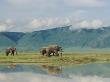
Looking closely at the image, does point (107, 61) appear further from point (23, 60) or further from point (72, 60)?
point (23, 60)

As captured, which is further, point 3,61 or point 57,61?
point 3,61

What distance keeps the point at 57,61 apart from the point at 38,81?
2993cm

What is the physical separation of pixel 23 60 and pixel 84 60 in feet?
39.2

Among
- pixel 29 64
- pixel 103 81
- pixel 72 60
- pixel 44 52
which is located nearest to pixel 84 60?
pixel 72 60

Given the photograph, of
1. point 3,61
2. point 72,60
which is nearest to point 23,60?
point 3,61

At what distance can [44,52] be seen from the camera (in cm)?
8931

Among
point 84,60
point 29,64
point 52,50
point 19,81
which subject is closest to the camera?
point 19,81

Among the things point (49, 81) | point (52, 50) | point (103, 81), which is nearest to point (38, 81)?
point (49, 81)

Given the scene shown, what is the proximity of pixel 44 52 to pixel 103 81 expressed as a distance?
51231 mm

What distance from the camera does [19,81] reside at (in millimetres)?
37625

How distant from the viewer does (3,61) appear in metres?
73.7

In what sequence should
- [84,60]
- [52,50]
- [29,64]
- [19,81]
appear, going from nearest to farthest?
1. [19,81]
2. [29,64]
3. [84,60]
4. [52,50]

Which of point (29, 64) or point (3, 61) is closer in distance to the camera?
point (29, 64)

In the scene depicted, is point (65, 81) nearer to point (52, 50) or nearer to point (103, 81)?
point (103, 81)
